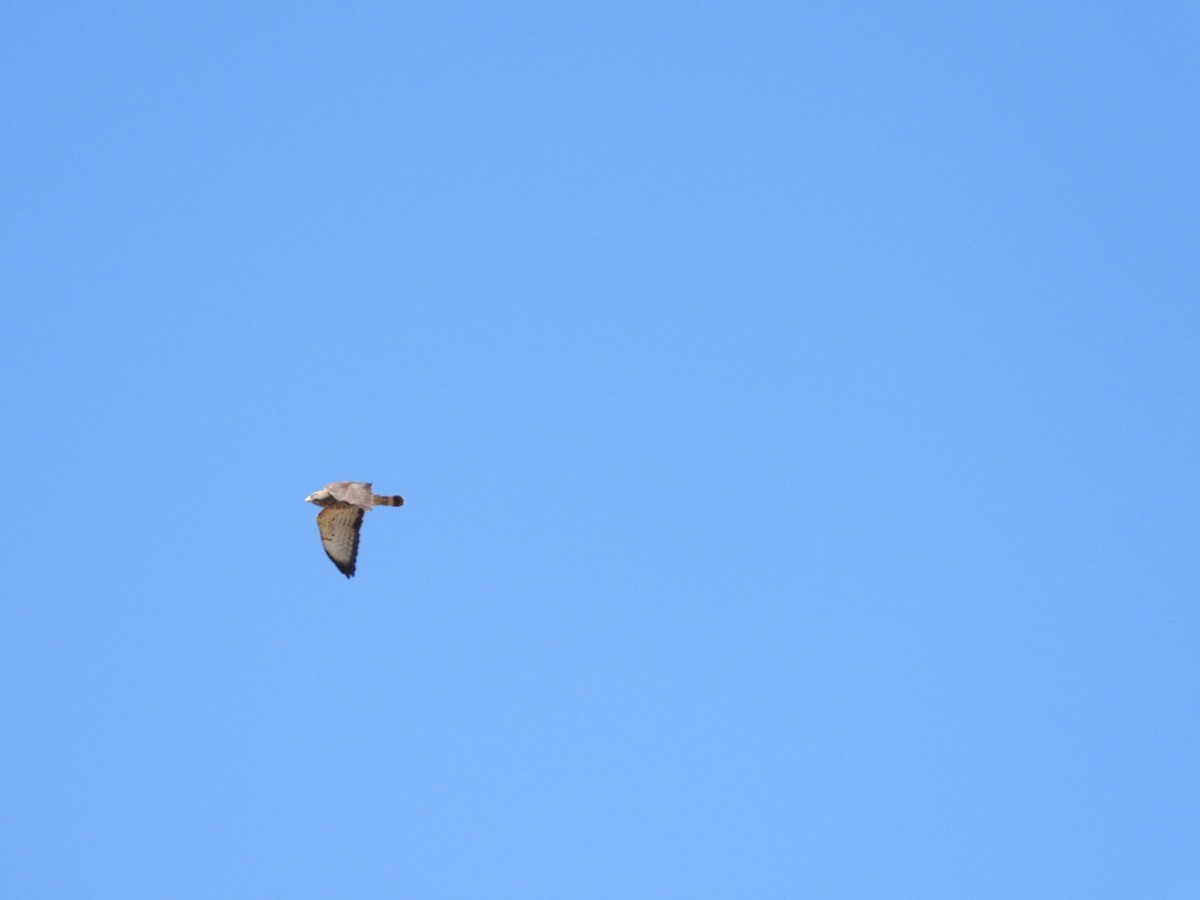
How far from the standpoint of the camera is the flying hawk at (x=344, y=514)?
58.7 ft

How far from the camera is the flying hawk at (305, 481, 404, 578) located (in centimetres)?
1791

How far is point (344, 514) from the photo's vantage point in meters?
18.2

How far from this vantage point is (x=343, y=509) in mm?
18125

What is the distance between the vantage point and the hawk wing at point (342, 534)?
18.2 meters

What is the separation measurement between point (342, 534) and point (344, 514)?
12.6 inches

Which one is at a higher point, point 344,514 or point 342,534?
point 344,514

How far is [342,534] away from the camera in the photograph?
18.3m

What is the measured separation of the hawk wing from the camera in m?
18.2

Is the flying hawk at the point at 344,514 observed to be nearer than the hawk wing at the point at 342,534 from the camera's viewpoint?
Yes

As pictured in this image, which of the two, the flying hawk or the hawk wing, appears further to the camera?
the hawk wing
